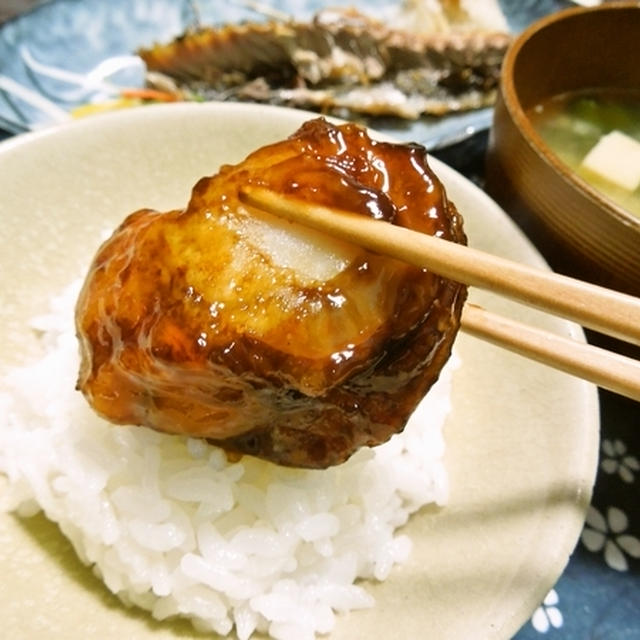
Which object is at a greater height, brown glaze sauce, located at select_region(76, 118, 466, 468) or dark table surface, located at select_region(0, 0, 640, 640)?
brown glaze sauce, located at select_region(76, 118, 466, 468)

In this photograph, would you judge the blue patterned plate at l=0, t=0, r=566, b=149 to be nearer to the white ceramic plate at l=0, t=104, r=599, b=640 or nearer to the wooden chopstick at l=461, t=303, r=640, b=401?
the white ceramic plate at l=0, t=104, r=599, b=640

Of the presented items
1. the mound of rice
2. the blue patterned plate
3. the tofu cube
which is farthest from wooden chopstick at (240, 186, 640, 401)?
the blue patterned plate

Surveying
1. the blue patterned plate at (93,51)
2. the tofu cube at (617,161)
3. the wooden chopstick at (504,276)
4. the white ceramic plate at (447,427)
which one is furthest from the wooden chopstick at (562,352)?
the blue patterned plate at (93,51)

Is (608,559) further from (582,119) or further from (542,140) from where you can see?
(582,119)

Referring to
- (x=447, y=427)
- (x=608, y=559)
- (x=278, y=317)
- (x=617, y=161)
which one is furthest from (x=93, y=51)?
(x=608, y=559)

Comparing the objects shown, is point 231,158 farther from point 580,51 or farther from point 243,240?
point 580,51

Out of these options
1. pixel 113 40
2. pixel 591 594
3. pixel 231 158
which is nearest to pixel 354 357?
pixel 591 594
